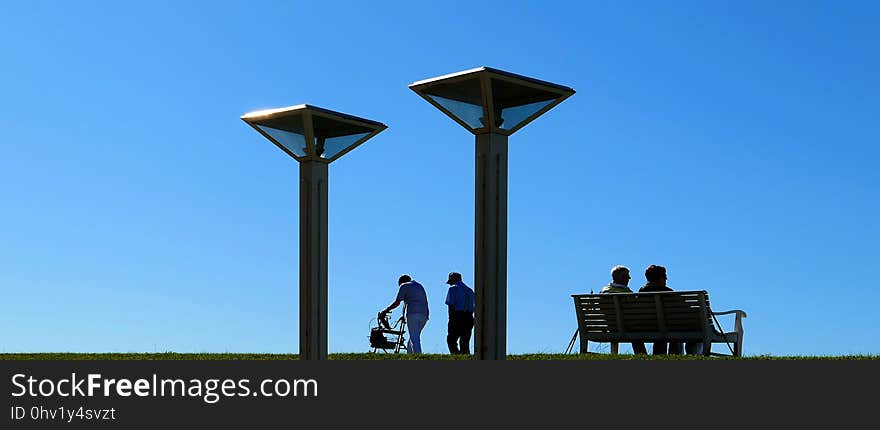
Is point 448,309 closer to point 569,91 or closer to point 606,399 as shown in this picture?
point 569,91

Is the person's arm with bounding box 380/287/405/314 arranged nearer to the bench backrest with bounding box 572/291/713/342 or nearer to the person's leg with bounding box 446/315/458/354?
the person's leg with bounding box 446/315/458/354

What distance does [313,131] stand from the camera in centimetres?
1188

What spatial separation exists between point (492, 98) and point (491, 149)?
429mm

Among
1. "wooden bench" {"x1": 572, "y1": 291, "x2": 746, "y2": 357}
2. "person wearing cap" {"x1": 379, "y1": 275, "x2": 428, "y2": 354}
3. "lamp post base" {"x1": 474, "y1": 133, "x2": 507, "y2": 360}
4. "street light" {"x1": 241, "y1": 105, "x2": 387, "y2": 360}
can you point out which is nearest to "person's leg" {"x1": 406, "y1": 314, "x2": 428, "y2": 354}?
→ "person wearing cap" {"x1": 379, "y1": 275, "x2": 428, "y2": 354}

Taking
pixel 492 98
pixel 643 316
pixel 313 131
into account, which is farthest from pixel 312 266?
pixel 643 316

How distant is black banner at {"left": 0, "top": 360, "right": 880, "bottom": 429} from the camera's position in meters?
7.89

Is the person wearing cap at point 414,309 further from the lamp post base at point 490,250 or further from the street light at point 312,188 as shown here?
the lamp post base at point 490,250

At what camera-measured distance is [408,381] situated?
7.88 meters

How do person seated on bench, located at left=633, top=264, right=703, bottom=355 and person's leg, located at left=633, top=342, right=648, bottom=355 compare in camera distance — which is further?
person's leg, located at left=633, top=342, right=648, bottom=355

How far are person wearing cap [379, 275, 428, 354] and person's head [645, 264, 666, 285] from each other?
4.05 metres

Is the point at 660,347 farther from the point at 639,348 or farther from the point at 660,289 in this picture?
the point at 660,289

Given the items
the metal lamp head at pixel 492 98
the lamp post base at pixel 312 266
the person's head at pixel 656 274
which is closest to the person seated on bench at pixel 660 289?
the person's head at pixel 656 274

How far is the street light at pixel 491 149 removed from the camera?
10.1 meters

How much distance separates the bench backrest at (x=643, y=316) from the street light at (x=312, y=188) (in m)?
4.55
